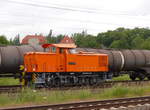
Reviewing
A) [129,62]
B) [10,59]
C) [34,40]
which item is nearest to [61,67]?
[10,59]

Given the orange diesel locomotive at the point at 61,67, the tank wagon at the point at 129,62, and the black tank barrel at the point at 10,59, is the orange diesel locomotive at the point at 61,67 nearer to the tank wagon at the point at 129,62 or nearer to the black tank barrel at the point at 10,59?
the black tank barrel at the point at 10,59

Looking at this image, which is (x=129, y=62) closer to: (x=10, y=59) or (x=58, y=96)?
(x=10, y=59)

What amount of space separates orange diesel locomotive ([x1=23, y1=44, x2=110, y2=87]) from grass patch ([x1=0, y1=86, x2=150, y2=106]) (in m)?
3.97

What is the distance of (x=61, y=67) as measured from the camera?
21.8m

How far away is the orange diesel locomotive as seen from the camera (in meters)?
21.0

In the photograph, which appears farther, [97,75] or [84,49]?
[84,49]

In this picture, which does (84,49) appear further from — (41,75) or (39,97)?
(39,97)

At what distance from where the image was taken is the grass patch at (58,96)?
14609 mm

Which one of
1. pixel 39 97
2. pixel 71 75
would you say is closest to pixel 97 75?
pixel 71 75

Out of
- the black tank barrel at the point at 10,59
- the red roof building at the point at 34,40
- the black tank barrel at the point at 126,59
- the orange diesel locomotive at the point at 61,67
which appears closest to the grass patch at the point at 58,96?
the orange diesel locomotive at the point at 61,67

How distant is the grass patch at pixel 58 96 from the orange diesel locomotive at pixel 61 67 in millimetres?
3970

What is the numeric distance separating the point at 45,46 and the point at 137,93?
8127mm

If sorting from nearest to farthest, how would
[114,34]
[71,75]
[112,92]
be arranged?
[112,92] → [71,75] → [114,34]

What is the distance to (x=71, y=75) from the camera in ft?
73.2
